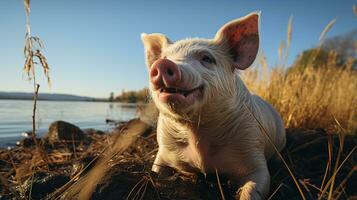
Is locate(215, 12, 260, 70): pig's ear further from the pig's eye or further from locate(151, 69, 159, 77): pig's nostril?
locate(151, 69, 159, 77): pig's nostril

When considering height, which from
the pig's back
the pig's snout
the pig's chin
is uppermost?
the pig's snout

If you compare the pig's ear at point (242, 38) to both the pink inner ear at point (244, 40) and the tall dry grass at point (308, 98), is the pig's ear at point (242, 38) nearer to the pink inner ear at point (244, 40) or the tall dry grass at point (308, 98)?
the pink inner ear at point (244, 40)

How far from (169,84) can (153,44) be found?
135 centimetres

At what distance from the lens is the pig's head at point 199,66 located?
6.73ft

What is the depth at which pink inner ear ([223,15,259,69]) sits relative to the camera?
2885 millimetres

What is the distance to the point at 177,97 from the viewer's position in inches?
82.0

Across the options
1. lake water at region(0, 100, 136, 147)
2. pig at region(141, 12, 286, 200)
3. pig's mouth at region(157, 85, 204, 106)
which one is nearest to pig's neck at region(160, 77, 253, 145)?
pig at region(141, 12, 286, 200)

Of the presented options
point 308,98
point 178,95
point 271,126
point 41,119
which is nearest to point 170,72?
point 178,95

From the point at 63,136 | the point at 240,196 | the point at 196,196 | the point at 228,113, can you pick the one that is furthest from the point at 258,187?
the point at 63,136

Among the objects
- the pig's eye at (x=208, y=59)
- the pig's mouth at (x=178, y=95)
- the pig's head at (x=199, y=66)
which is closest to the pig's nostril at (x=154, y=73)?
the pig's head at (x=199, y=66)

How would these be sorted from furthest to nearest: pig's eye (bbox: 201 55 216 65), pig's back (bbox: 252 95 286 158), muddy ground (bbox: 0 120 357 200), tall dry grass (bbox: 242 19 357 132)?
tall dry grass (bbox: 242 19 357 132)
pig's back (bbox: 252 95 286 158)
pig's eye (bbox: 201 55 216 65)
muddy ground (bbox: 0 120 357 200)

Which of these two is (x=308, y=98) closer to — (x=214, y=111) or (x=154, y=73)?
(x=214, y=111)

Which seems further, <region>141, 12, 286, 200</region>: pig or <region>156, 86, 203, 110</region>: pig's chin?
<region>141, 12, 286, 200</region>: pig

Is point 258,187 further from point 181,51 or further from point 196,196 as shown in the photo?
point 181,51
